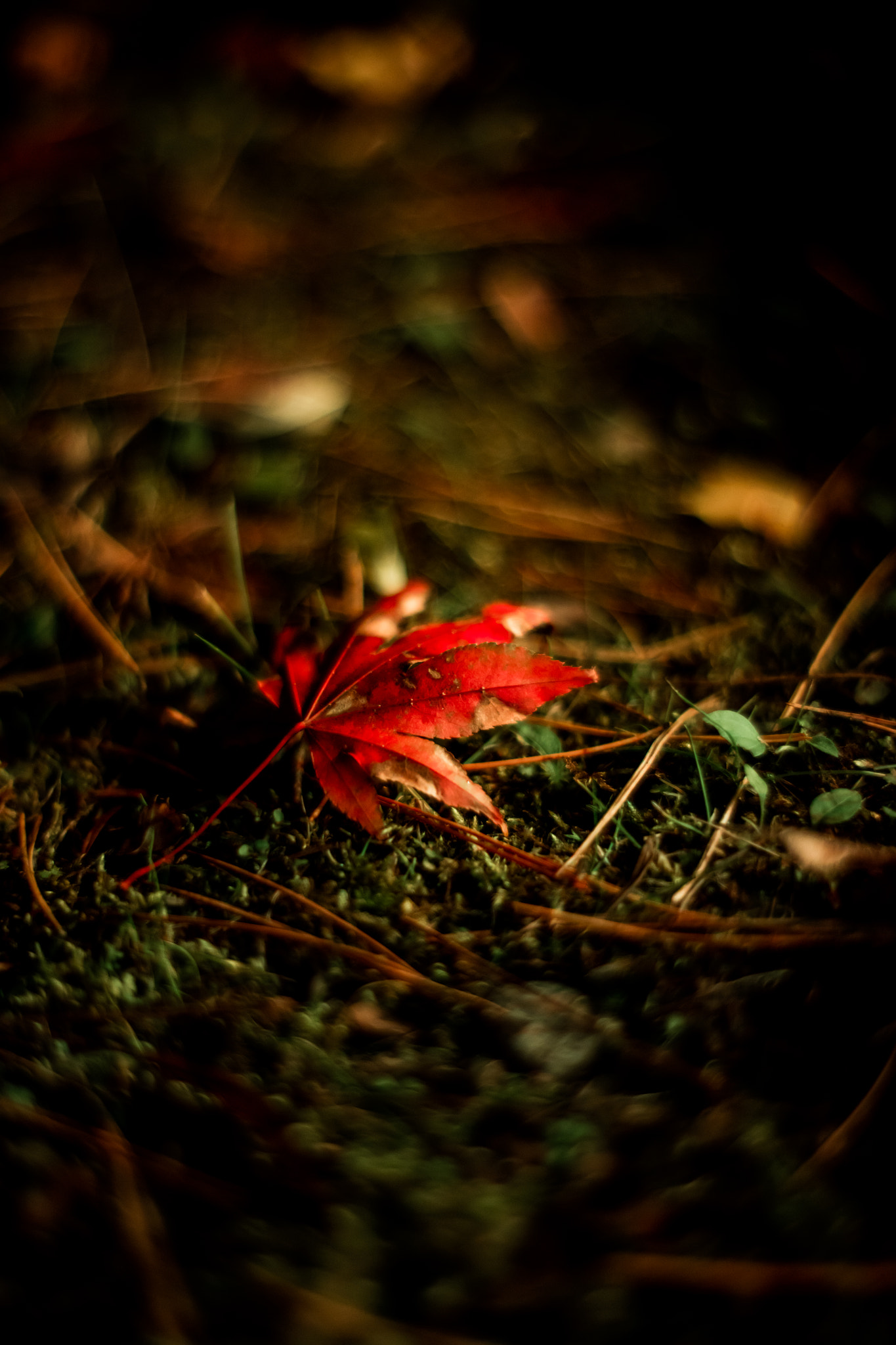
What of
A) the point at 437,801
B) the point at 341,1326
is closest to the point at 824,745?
the point at 437,801

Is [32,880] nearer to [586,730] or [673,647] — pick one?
[586,730]

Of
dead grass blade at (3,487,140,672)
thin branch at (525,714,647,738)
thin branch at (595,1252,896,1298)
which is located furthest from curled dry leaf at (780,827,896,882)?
dead grass blade at (3,487,140,672)

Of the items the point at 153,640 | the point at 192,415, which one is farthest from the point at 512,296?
the point at 153,640

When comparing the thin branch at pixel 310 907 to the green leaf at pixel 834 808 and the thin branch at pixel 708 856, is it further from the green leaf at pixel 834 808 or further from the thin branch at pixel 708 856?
the green leaf at pixel 834 808

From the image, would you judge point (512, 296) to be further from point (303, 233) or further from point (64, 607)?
point (64, 607)

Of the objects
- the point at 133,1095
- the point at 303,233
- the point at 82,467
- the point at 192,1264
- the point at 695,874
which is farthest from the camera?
the point at 303,233

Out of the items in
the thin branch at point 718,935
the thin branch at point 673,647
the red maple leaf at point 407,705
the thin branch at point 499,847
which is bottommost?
the thin branch at point 718,935

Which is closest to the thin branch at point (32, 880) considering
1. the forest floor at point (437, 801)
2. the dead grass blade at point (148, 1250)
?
the forest floor at point (437, 801)
